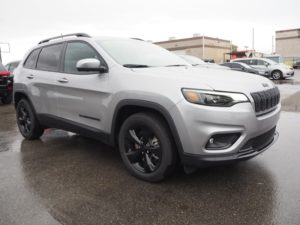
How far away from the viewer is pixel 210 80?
3031 mm

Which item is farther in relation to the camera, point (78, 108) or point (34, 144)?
point (34, 144)

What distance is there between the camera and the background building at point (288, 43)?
50.1 meters

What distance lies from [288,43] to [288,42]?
0.17 metres

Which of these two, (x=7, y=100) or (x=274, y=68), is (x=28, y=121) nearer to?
(x=7, y=100)

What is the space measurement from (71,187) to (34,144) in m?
2.17

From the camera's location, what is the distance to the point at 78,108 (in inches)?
160

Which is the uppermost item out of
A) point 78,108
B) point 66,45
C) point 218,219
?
point 66,45

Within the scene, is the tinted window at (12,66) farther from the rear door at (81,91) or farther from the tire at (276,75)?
the tire at (276,75)

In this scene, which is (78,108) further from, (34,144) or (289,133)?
(289,133)

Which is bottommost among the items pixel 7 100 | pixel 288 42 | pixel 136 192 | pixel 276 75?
pixel 136 192

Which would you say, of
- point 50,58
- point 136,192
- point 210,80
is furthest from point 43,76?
point 210,80

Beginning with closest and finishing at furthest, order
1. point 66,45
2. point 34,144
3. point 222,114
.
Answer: point 222,114 → point 66,45 → point 34,144

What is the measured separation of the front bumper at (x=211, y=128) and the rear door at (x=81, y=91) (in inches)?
45.7

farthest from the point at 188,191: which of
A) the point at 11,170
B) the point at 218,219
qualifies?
the point at 11,170
